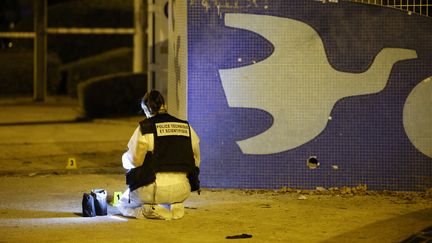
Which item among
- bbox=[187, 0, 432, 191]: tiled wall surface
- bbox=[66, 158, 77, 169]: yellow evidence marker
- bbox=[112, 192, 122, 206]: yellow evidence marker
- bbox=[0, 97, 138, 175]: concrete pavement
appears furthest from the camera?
bbox=[0, 97, 138, 175]: concrete pavement

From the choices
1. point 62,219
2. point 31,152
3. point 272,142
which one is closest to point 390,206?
point 272,142

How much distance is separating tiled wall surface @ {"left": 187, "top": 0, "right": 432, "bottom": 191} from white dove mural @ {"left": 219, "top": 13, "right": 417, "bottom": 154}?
12 mm

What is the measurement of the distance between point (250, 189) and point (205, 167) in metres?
0.58

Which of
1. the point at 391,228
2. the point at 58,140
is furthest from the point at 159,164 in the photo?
the point at 58,140

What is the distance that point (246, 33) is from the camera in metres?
10.6

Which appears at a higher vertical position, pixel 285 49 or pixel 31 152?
pixel 285 49

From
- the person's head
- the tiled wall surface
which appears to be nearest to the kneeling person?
the person's head

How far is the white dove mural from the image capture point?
10.6 metres

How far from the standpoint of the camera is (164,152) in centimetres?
892

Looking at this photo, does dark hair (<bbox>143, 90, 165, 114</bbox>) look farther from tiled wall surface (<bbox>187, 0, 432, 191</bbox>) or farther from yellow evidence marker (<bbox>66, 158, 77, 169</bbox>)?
yellow evidence marker (<bbox>66, 158, 77, 169</bbox>)

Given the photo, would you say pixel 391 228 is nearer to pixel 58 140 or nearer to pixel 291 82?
pixel 291 82

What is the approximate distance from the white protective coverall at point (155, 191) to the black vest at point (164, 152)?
5 centimetres

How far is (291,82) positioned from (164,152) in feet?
7.56

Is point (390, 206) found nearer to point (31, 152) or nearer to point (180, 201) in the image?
point (180, 201)
